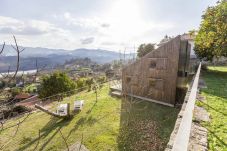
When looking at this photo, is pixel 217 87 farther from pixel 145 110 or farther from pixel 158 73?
pixel 145 110

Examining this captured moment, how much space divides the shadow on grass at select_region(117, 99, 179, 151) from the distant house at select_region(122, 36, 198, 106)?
1.16m

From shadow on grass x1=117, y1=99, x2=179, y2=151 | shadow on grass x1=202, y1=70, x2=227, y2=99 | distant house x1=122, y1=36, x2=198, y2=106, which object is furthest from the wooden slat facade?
shadow on grass x1=202, y1=70, x2=227, y2=99

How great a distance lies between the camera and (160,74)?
1834cm

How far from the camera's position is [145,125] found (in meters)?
14.2

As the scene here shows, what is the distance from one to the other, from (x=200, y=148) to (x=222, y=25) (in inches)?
263

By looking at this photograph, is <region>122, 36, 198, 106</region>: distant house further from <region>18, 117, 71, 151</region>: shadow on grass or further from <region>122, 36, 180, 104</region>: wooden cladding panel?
<region>18, 117, 71, 151</region>: shadow on grass

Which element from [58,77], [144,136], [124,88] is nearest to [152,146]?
[144,136]

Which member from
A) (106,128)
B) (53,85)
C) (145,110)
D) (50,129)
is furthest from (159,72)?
(53,85)

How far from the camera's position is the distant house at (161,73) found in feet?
56.9

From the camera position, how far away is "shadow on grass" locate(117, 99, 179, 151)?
11.7 meters

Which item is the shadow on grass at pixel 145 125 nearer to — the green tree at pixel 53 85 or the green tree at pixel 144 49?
the green tree at pixel 53 85

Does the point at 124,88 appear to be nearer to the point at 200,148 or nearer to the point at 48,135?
the point at 48,135

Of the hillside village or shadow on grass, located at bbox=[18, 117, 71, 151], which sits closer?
the hillside village

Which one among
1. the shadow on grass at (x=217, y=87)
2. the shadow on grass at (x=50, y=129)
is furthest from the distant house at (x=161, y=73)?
the shadow on grass at (x=50, y=129)
